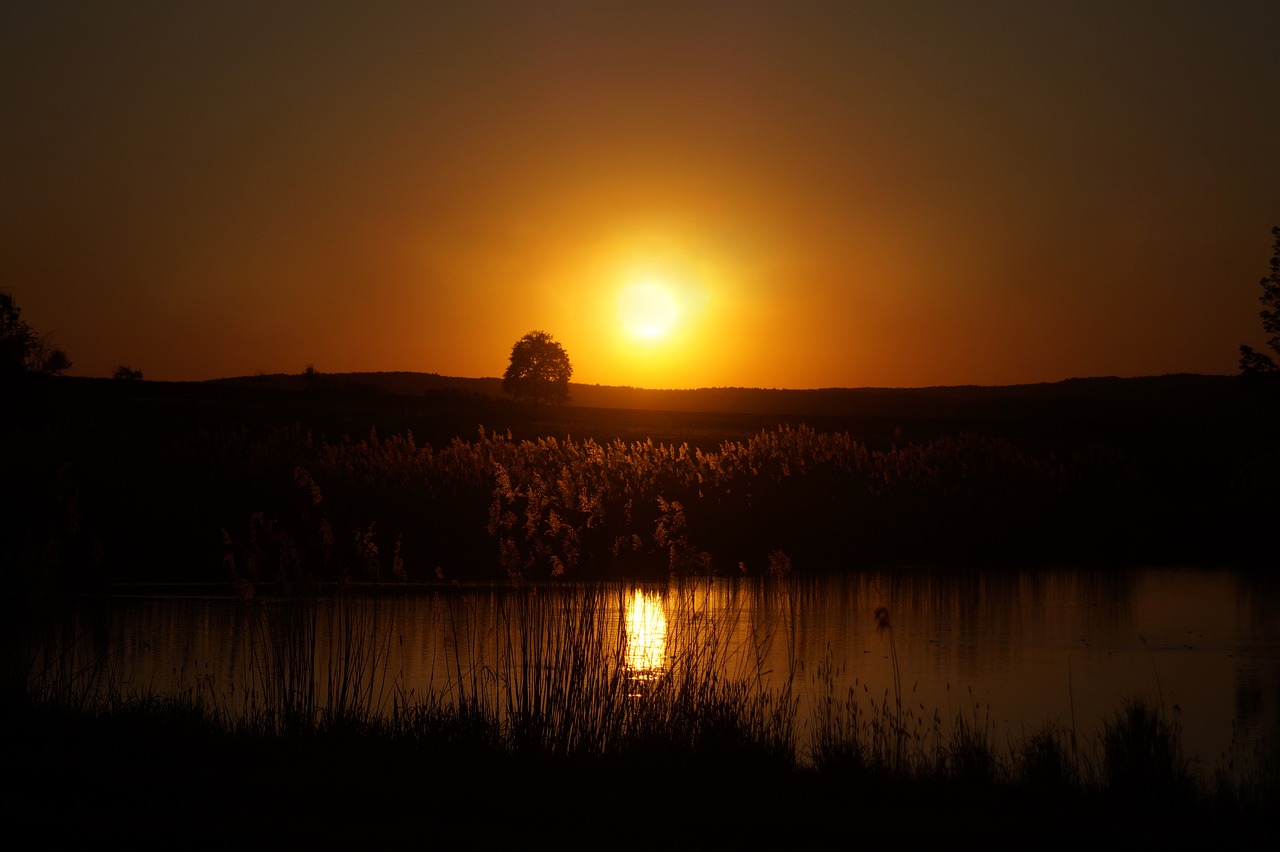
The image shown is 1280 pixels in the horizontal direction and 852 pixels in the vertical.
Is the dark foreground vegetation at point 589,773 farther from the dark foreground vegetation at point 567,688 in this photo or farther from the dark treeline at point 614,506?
the dark treeline at point 614,506

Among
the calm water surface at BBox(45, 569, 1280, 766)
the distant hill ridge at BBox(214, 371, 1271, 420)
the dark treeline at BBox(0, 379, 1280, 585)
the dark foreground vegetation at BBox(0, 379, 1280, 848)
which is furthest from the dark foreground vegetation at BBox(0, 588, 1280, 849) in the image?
the distant hill ridge at BBox(214, 371, 1271, 420)

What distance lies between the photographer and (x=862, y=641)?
13023mm

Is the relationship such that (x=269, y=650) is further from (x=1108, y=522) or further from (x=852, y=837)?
(x=1108, y=522)

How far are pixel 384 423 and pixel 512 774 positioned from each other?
4451 centimetres

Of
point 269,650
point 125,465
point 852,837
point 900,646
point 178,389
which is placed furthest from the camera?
point 178,389

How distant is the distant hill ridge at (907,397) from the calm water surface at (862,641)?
61620 millimetres

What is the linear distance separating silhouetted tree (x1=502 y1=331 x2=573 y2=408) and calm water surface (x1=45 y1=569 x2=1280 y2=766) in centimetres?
6618

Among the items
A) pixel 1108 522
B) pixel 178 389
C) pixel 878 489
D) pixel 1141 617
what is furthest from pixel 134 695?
pixel 178 389

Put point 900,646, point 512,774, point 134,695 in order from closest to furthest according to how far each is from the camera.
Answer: point 512,774, point 134,695, point 900,646

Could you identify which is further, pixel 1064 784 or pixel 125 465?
pixel 125 465

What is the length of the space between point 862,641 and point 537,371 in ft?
233

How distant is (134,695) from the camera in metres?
9.48

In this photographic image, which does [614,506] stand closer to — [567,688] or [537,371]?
[567,688]

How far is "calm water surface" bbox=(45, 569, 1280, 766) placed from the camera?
9758 millimetres
